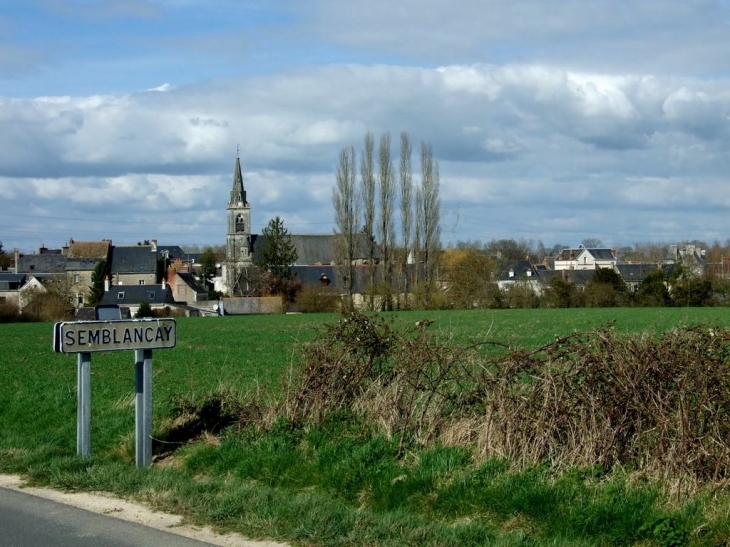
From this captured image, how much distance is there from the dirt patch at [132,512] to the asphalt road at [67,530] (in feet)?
0.32

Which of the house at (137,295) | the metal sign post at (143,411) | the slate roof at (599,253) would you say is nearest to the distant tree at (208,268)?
the house at (137,295)

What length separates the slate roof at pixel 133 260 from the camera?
12175 centimetres

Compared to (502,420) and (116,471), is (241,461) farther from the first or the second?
(502,420)

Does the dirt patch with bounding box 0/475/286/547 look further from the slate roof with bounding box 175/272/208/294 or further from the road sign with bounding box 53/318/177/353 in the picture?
the slate roof with bounding box 175/272/208/294

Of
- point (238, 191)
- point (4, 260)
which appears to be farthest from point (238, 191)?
point (4, 260)

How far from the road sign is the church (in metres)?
94.2

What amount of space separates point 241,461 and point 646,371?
397 centimetres

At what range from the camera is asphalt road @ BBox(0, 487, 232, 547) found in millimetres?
6605

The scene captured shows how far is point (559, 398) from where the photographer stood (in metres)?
7.58

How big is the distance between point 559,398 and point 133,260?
392 ft

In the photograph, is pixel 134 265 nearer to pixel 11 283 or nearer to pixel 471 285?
pixel 11 283

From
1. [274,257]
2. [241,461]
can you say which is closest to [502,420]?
[241,461]

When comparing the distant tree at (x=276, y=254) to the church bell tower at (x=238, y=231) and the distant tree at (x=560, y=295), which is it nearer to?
the church bell tower at (x=238, y=231)

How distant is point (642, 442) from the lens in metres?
7.17
